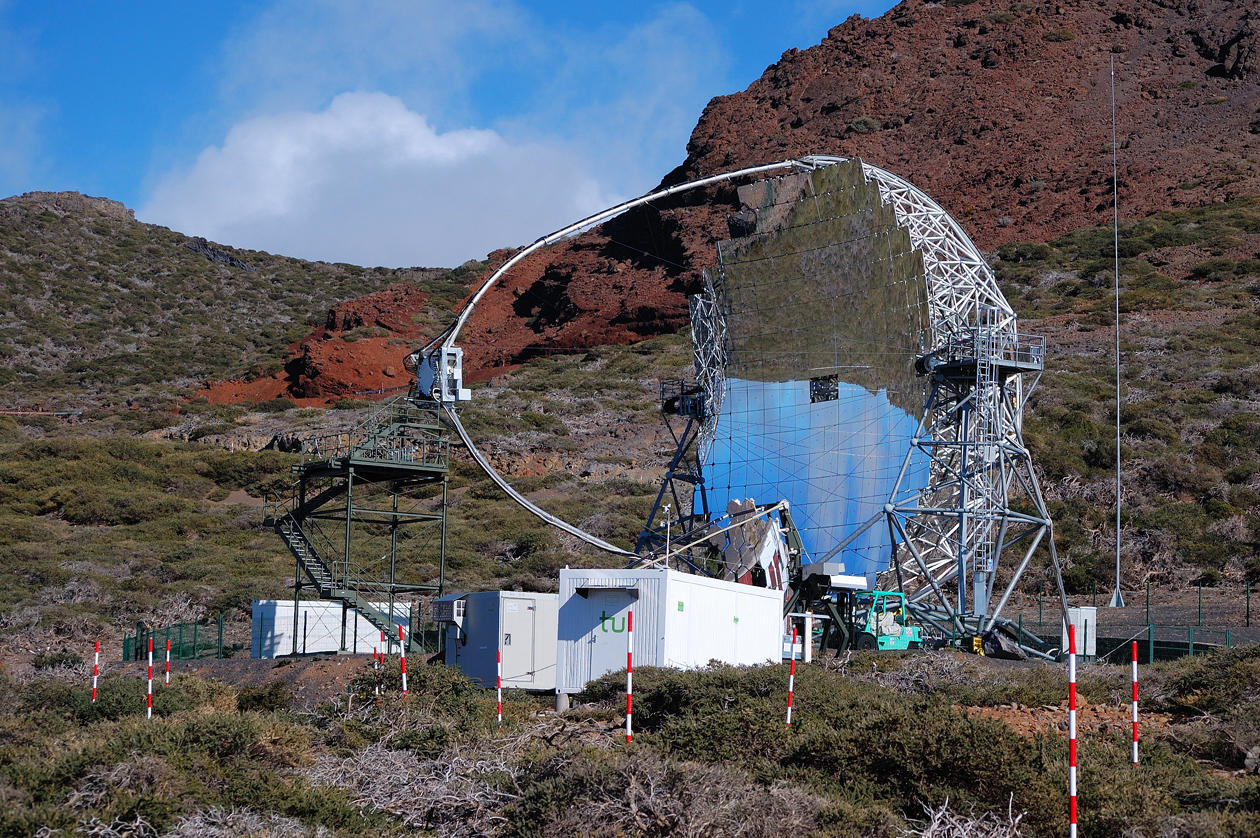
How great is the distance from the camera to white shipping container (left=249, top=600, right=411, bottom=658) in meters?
28.1

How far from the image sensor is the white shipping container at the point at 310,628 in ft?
92.3

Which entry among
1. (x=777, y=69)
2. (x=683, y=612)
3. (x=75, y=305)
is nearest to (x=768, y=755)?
(x=683, y=612)

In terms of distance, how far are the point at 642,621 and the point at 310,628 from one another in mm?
12276

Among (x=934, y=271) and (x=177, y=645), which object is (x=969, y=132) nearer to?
(x=934, y=271)

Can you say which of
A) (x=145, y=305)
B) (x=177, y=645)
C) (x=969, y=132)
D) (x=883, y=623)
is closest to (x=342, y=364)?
(x=145, y=305)

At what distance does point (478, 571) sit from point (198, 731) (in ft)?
88.6

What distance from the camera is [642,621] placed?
19234 millimetres

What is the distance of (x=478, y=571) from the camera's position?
38.8 meters

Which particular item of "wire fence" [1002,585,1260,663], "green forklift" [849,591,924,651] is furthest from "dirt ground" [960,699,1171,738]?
"wire fence" [1002,585,1260,663]

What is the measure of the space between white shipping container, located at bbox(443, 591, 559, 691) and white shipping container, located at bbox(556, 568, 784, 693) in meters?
2.18

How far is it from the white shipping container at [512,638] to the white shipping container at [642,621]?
7.14 ft

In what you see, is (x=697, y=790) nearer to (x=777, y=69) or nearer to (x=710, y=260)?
(x=710, y=260)

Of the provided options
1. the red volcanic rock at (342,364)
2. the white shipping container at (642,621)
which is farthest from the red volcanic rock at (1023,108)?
the white shipping container at (642,621)

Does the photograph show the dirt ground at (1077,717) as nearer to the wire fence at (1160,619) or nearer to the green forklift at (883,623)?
the green forklift at (883,623)
